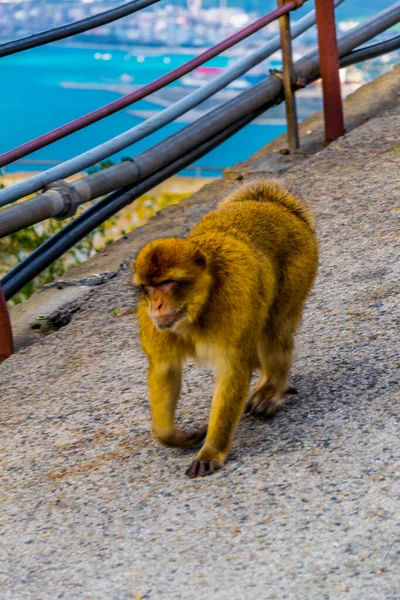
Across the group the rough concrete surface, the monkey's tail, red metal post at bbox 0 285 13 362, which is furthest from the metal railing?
the monkey's tail

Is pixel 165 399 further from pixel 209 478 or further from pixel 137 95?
pixel 137 95

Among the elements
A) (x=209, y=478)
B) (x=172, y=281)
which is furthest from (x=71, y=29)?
(x=209, y=478)

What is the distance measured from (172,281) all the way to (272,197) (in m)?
0.78

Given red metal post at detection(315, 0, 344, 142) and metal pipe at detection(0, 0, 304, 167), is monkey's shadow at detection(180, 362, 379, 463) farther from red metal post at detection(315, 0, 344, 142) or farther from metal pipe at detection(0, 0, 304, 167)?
red metal post at detection(315, 0, 344, 142)

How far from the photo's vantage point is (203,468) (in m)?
2.43

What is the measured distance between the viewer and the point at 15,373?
11.3 feet

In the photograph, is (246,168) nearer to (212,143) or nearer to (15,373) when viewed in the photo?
(212,143)

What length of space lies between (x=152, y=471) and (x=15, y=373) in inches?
43.1

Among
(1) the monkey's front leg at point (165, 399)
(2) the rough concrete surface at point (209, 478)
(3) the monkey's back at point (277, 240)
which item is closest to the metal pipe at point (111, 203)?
(2) the rough concrete surface at point (209, 478)

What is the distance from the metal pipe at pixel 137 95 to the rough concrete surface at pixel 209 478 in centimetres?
72

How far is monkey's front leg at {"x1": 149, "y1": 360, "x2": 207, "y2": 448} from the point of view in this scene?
246 centimetres

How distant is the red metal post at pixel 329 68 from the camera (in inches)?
205

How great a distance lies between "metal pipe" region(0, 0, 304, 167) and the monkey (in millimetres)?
1090

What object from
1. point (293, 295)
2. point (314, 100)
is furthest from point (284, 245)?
point (314, 100)
